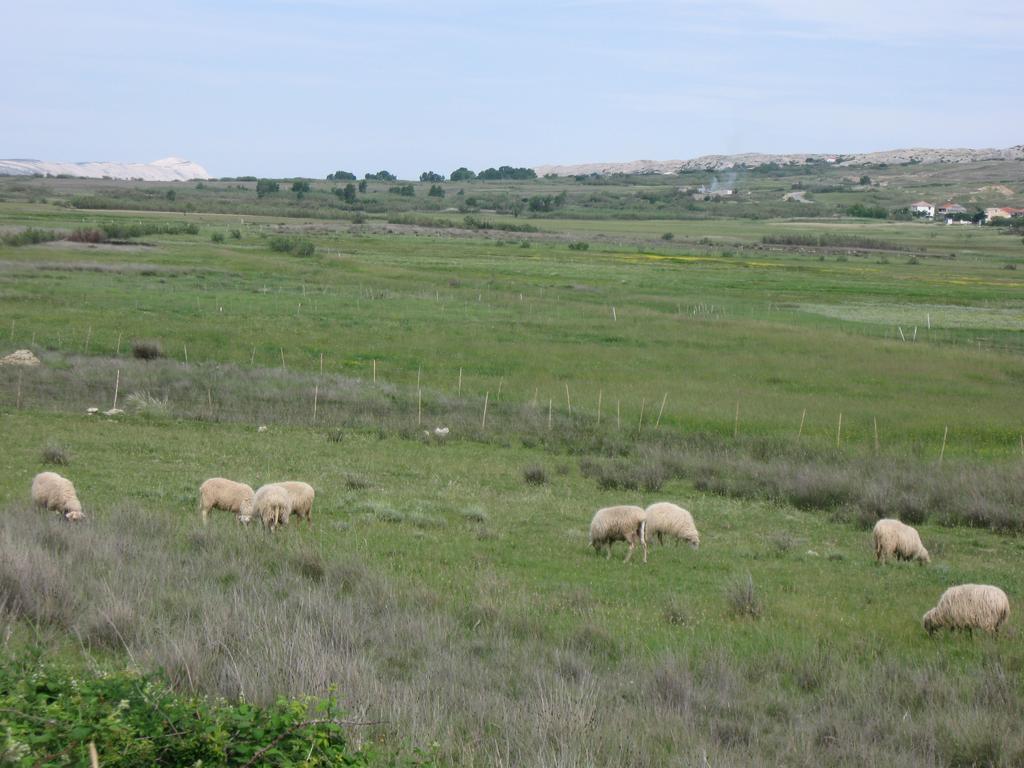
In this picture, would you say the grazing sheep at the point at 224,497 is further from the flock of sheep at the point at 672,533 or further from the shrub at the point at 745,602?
the shrub at the point at 745,602

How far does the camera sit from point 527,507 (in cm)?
1998

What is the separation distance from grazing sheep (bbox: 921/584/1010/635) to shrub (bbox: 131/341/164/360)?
30134 millimetres

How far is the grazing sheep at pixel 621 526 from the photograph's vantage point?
638 inches

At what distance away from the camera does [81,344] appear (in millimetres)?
37344

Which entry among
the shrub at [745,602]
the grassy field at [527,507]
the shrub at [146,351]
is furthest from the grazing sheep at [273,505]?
the shrub at [146,351]

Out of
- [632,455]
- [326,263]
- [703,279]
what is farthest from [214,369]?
[703,279]

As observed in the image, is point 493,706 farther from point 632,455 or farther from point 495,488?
point 632,455

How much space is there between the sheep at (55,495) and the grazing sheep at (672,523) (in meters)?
9.15

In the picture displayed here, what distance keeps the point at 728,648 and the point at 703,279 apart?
65.9 meters

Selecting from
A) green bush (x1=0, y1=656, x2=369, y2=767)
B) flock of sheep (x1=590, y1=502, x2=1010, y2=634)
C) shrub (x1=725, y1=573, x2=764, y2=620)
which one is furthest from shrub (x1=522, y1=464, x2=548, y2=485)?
green bush (x1=0, y1=656, x2=369, y2=767)

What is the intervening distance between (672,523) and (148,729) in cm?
1241

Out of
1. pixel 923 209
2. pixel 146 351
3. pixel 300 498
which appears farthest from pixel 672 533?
pixel 923 209

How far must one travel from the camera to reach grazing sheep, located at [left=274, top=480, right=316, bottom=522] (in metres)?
16.7

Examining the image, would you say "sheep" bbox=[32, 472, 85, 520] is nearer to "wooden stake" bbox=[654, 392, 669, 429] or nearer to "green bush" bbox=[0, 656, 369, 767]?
"green bush" bbox=[0, 656, 369, 767]
